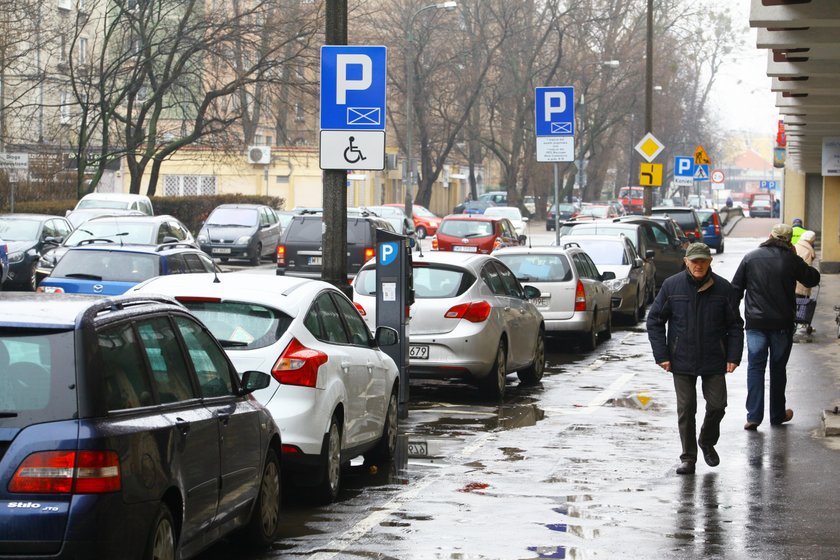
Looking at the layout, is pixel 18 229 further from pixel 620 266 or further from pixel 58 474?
pixel 58 474

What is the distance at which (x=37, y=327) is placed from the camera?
552 cm

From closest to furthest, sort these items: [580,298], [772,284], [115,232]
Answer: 1. [772,284]
2. [580,298]
3. [115,232]

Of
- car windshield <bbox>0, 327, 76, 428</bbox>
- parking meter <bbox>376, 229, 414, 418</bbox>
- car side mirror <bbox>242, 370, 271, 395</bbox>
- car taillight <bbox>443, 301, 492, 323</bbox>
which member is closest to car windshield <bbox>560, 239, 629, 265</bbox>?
car taillight <bbox>443, 301, 492, 323</bbox>

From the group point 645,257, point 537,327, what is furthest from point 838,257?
point 537,327

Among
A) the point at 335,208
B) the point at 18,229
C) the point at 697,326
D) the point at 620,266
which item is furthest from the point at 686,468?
the point at 18,229

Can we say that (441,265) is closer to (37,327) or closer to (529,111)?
(37,327)

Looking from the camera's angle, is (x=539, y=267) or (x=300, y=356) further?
(x=539, y=267)

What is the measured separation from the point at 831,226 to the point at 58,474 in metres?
33.6

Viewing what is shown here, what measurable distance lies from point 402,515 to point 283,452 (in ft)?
Result: 2.75

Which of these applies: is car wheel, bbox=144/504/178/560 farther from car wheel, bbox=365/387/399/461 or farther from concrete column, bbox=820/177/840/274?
concrete column, bbox=820/177/840/274

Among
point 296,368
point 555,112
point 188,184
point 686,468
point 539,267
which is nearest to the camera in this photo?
point 296,368

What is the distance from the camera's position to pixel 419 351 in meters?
14.7

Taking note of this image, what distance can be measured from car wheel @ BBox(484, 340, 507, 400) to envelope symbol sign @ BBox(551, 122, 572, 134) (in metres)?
10.3

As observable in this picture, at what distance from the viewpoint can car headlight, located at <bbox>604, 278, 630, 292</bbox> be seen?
2512 cm
